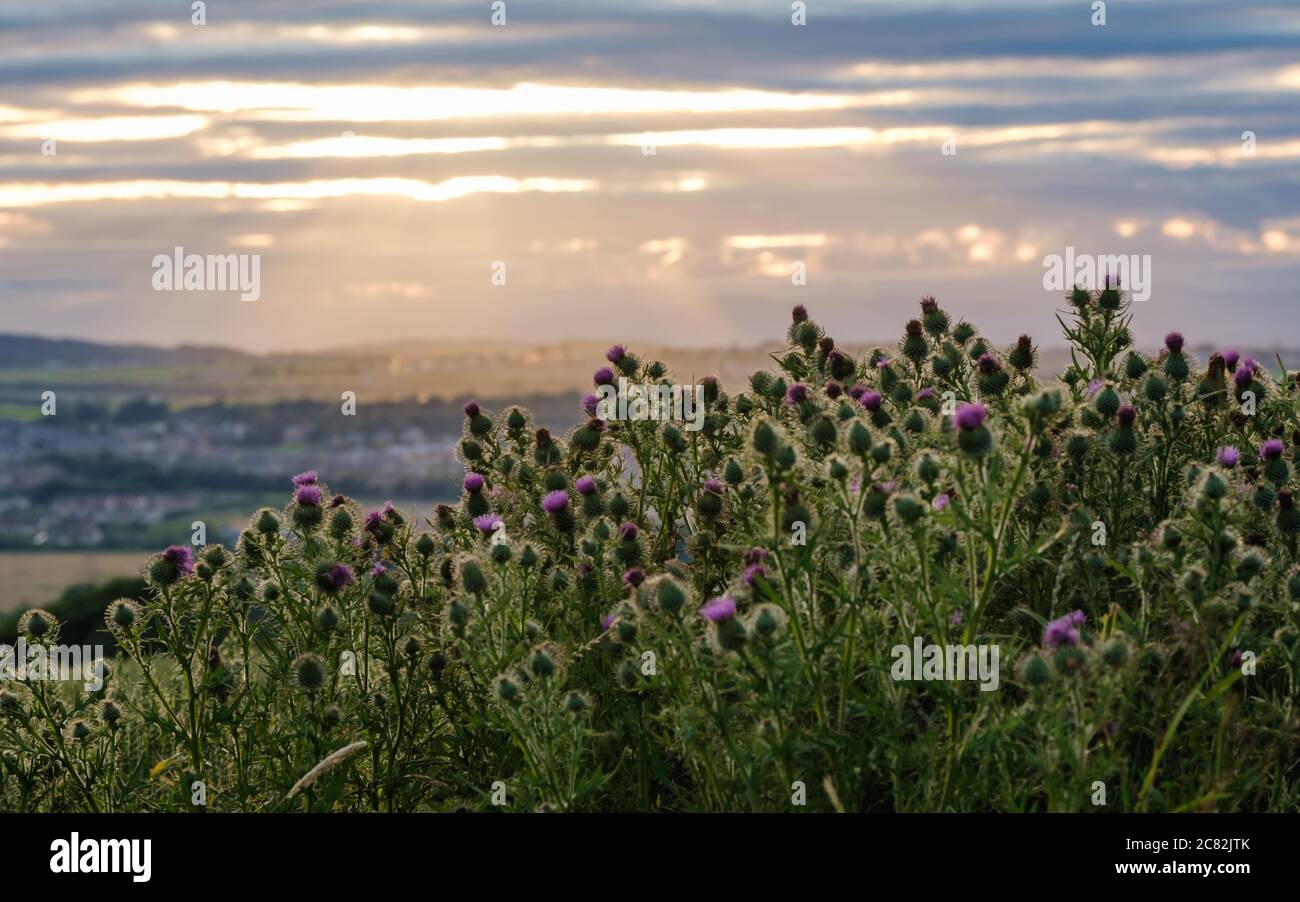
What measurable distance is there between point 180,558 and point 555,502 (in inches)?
68.8

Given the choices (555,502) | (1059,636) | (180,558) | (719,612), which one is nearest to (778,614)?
(719,612)

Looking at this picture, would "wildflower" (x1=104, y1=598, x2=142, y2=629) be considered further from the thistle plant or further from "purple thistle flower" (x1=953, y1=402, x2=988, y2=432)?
"purple thistle flower" (x1=953, y1=402, x2=988, y2=432)

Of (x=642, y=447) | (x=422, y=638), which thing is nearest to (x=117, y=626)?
(x=422, y=638)

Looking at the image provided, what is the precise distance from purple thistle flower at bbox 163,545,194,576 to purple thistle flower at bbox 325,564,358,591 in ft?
2.42

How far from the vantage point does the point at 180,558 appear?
6.67 m

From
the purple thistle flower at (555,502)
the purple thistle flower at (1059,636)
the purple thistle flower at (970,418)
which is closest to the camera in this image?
the purple thistle flower at (1059,636)

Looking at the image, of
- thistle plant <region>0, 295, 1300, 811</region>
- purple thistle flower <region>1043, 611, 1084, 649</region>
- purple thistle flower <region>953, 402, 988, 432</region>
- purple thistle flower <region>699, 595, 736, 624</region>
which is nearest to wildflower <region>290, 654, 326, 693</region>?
thistle plant <region>0, 295, 1300, 811</region>

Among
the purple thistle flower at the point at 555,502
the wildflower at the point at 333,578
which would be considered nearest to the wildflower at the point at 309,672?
the wildflower at the point at 333,578

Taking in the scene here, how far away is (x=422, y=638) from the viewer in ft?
22.3

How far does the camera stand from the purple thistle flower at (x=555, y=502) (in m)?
6.82

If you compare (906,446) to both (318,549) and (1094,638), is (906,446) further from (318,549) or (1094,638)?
(318,549)

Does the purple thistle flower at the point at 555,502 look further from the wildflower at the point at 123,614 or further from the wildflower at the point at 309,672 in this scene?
the wildflower at the point at 123,614

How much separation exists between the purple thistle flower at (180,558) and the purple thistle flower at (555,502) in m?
1.67
